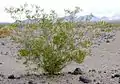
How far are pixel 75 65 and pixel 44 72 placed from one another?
11.5 feet

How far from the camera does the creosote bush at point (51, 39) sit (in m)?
9.95

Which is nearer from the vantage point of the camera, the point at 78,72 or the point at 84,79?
the point at 84,79

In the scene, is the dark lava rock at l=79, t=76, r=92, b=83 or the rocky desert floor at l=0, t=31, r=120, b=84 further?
the rocky desert floor at l=0, t=31, r=120, b=84

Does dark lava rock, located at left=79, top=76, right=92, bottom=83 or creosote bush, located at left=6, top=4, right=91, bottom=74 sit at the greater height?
creosote bush, located at left=6, top=4, right=91, bottom=74

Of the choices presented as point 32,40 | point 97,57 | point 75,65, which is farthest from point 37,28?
point 97,57

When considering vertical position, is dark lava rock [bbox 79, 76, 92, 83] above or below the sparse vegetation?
below

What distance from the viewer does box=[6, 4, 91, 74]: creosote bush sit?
9945 millimetres

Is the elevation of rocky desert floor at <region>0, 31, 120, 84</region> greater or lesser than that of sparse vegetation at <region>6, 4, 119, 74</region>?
lesser

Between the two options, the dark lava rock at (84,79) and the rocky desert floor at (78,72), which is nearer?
the dark lava rock at (84,79)

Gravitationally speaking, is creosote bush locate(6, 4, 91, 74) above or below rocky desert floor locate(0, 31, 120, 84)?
above

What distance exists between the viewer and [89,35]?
1052 cm

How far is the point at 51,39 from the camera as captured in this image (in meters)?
10.0

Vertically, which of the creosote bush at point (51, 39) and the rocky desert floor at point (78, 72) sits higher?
the creosote bush at point (51, 39)

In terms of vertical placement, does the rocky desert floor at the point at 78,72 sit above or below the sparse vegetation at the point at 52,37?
below
